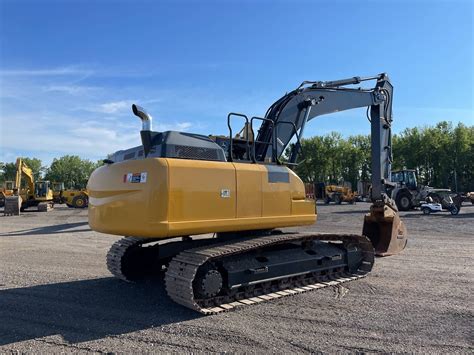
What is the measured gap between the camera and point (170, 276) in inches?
232

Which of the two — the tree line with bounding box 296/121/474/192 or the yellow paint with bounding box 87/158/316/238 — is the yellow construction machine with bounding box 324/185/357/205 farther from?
the yellow paint with bounding box 87/158/316/238

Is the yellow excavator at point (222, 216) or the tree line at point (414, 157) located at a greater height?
the tree line at point (414, 157)

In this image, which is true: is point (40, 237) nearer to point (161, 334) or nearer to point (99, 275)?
point (99, 275)

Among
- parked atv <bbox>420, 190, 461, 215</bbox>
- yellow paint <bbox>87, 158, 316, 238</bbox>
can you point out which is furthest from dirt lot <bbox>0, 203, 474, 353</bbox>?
parked atv <bbox>420, 190, 461, 215</bbox>

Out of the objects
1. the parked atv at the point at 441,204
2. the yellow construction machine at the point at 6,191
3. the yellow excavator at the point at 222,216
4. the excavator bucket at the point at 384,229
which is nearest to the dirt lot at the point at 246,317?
Answer: the yellow excavator at the point at 222,216

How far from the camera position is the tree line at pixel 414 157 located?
219 feet

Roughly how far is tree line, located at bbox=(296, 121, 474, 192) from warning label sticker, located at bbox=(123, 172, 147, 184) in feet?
166

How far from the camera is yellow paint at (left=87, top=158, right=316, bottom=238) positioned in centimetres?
556

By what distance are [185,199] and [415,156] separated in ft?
239

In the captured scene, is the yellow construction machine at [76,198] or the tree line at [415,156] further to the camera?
the tree line at [415,156]

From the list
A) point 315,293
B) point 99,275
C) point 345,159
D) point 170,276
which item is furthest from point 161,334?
point 345,159

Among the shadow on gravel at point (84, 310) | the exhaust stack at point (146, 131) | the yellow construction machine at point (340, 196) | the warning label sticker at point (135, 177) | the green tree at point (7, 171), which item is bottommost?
the shadow on gravel at point (84, 310)

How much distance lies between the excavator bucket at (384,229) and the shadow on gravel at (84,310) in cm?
519

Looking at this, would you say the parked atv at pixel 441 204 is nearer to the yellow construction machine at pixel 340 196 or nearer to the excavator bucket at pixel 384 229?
the yellow construction machine at pixel 340 196
